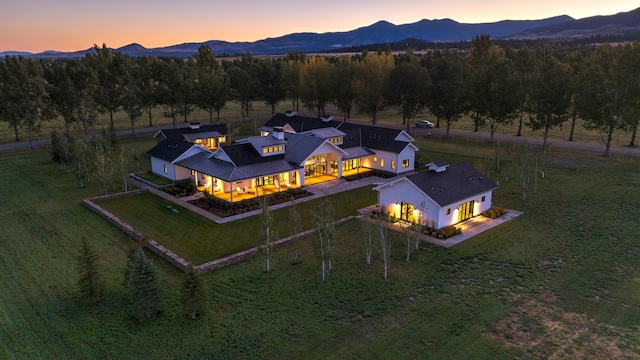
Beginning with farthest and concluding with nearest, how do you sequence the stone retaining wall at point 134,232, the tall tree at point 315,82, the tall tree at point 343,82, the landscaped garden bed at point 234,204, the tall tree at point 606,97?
the tall tree at point 315,82, the tall tree at point 343,82, the tall tree at point 606,97, the landscaped garden bed at point 234,204, the stone retaining wall at point 134,232

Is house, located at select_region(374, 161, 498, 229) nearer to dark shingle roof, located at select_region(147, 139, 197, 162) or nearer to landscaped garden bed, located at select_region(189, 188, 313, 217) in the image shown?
landscaped garden bed, located at select_region(189, 188, 313, 217)

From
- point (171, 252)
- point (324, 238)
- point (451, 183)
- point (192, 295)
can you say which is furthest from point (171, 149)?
point (451, 183)

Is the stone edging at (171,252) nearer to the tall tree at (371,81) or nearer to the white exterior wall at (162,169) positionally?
the white exterior wall at (162,169)

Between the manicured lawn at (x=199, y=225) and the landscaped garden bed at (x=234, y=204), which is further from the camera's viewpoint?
the landscaped garden bed at (x=234, y=204)

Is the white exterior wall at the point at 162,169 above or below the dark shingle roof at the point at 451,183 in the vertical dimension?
below

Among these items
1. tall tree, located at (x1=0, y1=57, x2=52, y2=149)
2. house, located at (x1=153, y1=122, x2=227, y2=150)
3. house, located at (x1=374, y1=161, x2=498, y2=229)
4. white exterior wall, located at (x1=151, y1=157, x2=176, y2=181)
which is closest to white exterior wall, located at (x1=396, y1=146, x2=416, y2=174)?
house, located at (x1=374, y1=161, x2=498, y2=229)

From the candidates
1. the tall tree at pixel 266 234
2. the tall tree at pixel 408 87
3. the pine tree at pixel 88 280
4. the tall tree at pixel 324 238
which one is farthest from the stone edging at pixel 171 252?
the tall tree at pixel 408 87
